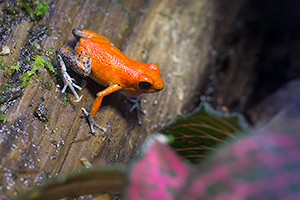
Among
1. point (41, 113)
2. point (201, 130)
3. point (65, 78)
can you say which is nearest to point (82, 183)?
point (201, 130)

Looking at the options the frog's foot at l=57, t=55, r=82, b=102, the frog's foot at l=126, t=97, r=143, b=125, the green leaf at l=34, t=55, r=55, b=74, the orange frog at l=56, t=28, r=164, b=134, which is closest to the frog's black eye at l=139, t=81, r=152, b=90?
the orange frog at l=56, t=28, r=164, b=134

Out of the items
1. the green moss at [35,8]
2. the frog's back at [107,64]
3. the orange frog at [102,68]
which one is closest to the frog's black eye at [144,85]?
the orange frog at [102,68]

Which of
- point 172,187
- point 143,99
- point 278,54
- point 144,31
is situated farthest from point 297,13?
point 172,187

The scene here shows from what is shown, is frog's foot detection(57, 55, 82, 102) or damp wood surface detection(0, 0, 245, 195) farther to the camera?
frog's foot detection(57, 55, 82, 102)

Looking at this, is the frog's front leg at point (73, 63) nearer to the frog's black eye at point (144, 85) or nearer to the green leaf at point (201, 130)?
the frog's black eye at point (144, 85)

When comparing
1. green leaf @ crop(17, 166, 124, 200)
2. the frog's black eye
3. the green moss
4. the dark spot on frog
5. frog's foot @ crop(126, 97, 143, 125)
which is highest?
the green moss

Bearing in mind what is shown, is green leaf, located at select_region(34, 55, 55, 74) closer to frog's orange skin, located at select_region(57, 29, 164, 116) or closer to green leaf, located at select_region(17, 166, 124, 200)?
frog's orange skin, located at select_region(57, 29, 164, 116)

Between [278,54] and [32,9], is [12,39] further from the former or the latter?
[278,54]
